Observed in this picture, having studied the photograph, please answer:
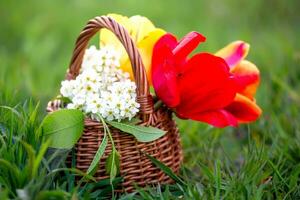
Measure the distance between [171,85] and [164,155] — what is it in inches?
7.5

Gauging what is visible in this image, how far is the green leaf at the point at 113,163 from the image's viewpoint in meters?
1.31

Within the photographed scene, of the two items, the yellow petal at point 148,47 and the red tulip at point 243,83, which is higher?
the yellow petal at point 148,47

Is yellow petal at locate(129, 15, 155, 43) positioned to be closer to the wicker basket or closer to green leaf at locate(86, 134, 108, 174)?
the wicker basket

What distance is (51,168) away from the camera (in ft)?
4.33

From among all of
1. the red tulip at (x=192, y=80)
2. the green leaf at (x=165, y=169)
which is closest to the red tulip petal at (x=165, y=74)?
the red tulip at (x=192, y=80)

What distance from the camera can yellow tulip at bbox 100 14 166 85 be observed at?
1.50m

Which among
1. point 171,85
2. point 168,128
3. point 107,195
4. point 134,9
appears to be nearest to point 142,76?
point 171,85

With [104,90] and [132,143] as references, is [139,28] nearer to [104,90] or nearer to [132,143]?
[104,90]

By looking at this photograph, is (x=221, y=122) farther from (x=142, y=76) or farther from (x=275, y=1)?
(x=275, y=1)

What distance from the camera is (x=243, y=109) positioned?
1.57m

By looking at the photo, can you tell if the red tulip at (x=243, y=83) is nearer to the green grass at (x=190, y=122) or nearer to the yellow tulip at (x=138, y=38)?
the green grass at (x=190, y=122)

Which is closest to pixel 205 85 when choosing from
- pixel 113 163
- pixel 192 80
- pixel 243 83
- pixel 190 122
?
pixel 192 80

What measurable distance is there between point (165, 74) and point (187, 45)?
9 cm

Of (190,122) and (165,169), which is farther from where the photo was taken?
(190,122)
